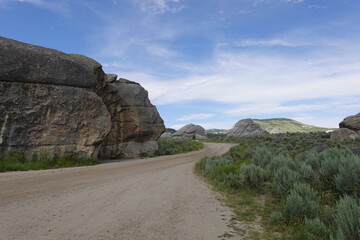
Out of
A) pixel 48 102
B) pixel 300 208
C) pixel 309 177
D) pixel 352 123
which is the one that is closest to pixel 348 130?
pixel 352 123

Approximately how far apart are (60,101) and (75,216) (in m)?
14.5

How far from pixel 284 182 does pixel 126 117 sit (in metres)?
21.3

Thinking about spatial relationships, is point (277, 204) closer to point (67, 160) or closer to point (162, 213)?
point (162, 213)

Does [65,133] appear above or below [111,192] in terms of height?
above

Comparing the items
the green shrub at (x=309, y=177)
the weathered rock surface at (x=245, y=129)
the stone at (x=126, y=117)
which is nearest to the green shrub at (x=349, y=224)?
the green shrub at (x=309, y=177)

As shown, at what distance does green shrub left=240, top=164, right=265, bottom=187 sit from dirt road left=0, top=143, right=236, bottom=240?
5.18 feet

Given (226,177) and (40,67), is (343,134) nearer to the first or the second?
(226,177)

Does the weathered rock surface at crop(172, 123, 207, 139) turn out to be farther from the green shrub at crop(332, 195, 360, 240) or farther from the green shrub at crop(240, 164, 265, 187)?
the green shrub at crop(332, 195, 360, 240)

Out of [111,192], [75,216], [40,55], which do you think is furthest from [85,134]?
[75,216]

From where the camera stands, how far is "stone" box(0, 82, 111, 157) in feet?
53.5

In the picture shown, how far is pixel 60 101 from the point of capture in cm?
1855

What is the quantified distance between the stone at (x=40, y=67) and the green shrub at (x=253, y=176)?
15.1 m

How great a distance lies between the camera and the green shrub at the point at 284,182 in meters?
7.96

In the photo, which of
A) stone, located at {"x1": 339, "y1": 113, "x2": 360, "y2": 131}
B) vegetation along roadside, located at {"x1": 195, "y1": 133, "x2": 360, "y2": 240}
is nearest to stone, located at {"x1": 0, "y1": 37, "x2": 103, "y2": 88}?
vegetation along roadside, located at {"x1": 195, "y1": 133, "x2": 360, "y2": 240}
